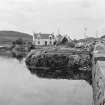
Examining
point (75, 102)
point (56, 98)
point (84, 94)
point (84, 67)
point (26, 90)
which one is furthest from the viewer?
point (84, 67)

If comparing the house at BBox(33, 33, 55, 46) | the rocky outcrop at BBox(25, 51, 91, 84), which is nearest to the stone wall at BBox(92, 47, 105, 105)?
the rocky outcrop at BBox(25, 51, 91, 84)

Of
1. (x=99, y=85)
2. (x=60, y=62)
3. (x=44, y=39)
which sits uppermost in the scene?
(x=44, y=39)

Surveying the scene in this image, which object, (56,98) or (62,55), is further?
(62,55)

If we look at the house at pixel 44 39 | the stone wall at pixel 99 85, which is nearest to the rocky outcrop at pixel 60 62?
the stone wall at pixel 99 85

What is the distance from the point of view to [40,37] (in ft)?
261

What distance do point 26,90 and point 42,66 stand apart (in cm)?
1551

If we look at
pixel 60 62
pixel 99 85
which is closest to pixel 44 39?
pixel 60 62

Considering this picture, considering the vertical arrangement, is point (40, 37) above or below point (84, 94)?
above

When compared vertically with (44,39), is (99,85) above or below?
below

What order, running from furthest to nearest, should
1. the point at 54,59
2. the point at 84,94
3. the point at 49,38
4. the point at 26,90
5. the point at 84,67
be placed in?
the point at 49,38 < the point at 54,59 < the point at 84,67 < the point at 26,90 < the point at 84,94

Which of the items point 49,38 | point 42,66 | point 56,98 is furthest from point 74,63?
point 49,38

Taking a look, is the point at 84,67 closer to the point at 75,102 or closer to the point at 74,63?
the point at 74,63

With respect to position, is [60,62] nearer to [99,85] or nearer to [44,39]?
[99,85]

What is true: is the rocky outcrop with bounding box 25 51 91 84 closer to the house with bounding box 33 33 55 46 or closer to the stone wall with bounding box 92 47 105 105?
the stone wall with bounding box 92 47 105 105
